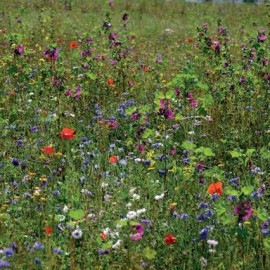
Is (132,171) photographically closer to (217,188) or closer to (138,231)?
(217,188)

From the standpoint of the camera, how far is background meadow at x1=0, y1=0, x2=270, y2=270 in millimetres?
3076

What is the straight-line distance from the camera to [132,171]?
4379 millimetres

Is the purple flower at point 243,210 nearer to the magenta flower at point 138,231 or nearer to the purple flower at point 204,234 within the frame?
the purple flower at point 204,234

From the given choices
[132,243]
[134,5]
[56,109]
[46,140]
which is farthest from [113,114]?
[134,5]

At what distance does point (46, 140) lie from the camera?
16.1 feet

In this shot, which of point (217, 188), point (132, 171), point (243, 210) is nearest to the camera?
point (243, 210)

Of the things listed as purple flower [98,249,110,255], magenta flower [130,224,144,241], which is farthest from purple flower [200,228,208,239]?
purple flower [98,249,110,255]

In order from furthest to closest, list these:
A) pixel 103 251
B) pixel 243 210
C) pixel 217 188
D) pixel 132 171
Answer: pixel 132 171 < pixel 217 188 < pixel 103 251 < pixel 243 210

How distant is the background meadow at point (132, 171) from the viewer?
121 inches

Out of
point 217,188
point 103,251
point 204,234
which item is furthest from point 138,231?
point 217,188

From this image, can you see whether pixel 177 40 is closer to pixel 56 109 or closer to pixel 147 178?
pixel 56 109

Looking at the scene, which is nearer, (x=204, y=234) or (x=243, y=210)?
(x=243, y=210)

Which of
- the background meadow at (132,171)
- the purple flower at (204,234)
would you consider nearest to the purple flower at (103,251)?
the background meadow at (132,171)

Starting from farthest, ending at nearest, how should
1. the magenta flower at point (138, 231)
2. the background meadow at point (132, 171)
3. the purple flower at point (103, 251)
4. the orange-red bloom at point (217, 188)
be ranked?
1. the orange-red bloom at point (217, 188)
2. the background meadow at point (132, 171)
3. the purple flower at point (103, 251)
4. the magenta flower at point (138, 231)
